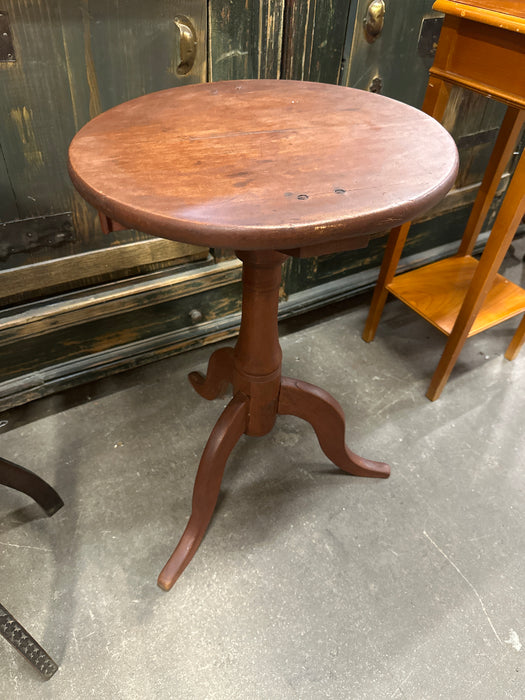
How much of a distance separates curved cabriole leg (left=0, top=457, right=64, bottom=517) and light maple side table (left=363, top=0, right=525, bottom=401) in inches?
47.5

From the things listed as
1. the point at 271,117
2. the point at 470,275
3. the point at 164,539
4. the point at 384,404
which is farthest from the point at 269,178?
the point at 470,275

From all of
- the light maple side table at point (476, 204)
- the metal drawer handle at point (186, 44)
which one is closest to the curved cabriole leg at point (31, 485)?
the metal drawer handle at point (186, 44)

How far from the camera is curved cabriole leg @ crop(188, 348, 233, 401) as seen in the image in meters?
1.47

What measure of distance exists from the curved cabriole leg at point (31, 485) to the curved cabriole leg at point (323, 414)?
624 millimetres

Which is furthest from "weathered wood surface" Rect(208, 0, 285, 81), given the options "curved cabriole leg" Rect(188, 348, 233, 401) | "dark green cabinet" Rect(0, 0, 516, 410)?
"curved cabriole leg" Rect(188, 348, 233, 401)

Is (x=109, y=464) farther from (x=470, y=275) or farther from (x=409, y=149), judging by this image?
(x=470, y=275)

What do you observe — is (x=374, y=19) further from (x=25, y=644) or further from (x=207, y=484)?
(x=25, y=644)

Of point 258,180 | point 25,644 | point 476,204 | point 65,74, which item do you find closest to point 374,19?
point 476,204

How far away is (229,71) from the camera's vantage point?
139 centimetres

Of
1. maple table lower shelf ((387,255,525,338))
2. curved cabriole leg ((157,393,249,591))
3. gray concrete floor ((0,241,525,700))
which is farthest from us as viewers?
maple table lower shelf ((387,255,525,338))

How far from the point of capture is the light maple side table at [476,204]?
126 cm

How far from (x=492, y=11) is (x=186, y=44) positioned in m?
0.74

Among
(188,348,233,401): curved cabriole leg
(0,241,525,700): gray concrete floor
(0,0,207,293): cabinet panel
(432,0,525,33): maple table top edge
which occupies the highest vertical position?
(432,0,525,33): maple table top edge

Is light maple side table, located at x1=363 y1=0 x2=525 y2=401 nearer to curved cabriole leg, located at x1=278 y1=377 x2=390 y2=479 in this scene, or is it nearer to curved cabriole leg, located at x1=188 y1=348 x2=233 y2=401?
curved cabriole leg, located at x1=278 y1=377 x2=390 y2=479
